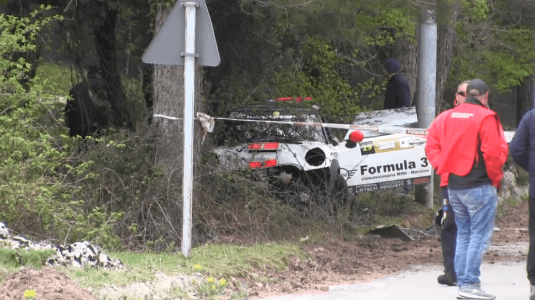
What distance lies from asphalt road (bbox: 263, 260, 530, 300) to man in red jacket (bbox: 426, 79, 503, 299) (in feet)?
1.38

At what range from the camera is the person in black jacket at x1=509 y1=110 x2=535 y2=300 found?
7051mm

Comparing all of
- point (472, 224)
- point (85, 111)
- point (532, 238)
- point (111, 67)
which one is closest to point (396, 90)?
point (111, 67)

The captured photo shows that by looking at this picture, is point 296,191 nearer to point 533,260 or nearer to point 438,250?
point 438,250

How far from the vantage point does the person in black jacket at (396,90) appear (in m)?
14.4

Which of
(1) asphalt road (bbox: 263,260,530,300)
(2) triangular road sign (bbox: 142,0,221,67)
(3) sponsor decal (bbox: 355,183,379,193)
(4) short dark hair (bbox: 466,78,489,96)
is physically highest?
(2) triangular road sign (bbox: 142,0,221,67)

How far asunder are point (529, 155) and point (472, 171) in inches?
18.8

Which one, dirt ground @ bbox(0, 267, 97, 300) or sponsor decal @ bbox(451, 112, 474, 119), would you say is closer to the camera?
dirt ground @ bbox(0, 267, 97, 300)

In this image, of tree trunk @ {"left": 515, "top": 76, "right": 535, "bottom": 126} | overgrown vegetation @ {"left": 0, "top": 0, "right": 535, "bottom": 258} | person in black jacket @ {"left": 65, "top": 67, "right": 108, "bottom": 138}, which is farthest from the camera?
tree trunk @ {"left": 515, "top": 76, "right": 535, "bottom": 126}

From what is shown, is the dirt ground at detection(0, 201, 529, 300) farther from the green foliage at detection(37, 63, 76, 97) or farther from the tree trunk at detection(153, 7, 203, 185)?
the green foliage at detection(37, 63, 76, 97)

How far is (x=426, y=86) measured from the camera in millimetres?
13703

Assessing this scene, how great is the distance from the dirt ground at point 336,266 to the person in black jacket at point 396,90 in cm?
297

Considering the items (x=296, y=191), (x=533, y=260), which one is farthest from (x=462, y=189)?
(x=296, y=191)

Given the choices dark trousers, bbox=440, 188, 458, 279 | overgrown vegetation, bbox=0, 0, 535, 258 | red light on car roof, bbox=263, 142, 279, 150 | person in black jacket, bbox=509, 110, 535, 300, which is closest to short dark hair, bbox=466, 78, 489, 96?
person in black jacket, bbox=509, 110, 535, 300

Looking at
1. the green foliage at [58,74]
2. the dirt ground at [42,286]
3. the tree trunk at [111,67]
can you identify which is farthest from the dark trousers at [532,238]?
the green foliage at [58,74]
